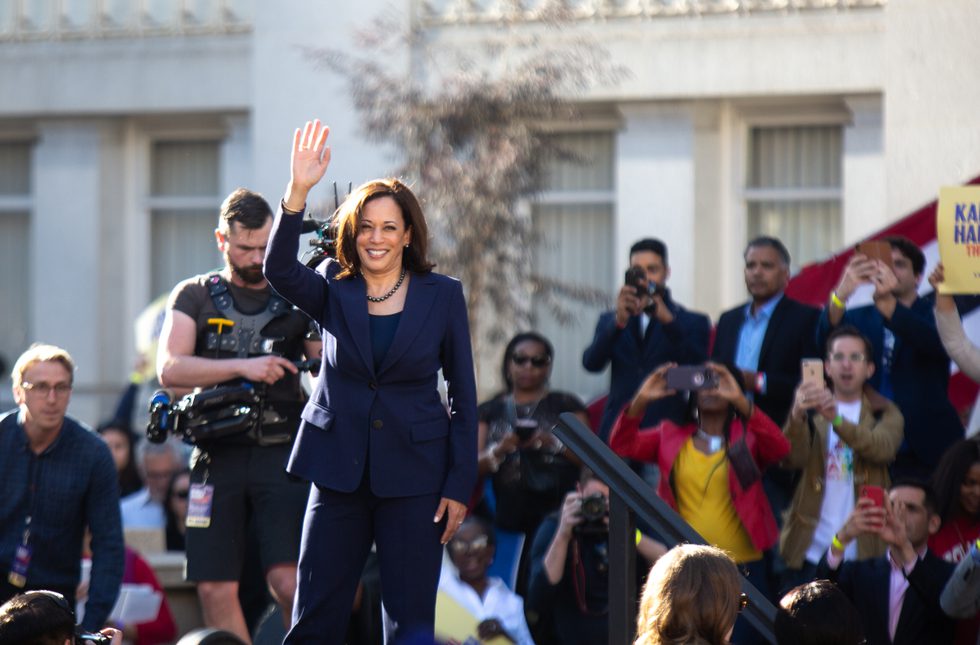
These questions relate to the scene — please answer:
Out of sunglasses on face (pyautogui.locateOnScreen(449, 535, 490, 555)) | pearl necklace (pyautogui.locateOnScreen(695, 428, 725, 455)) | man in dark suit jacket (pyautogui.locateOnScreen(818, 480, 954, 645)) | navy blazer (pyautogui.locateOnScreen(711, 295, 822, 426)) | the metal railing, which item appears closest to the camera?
the metal railing

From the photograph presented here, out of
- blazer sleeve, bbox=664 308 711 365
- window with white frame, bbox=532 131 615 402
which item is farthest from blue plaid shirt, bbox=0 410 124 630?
window with white frame, bbox=532 131 615 402

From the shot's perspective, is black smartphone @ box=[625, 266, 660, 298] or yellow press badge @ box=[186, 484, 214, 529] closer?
yellow press badge @ box=[186, 484, 214, 529]

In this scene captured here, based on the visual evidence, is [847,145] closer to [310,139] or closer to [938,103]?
[938,103]

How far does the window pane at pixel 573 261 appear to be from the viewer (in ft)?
51.3

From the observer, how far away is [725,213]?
15219 millimetres

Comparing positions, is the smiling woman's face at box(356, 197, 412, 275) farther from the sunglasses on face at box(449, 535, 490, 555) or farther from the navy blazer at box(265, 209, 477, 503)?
the sunglasses on face at box(449, 535, 490, 555)

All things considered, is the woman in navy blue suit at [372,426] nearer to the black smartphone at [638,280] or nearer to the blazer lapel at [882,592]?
the blazer lapel at [882,592]

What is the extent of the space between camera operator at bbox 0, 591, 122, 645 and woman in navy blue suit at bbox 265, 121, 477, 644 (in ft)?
2.52

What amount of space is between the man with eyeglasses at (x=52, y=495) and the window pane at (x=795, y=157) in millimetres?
9190

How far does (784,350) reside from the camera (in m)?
8.20

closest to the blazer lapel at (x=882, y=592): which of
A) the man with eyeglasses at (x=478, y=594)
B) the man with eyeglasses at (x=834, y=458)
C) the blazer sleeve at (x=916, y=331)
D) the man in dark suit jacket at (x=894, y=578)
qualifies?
the man in dark suit jacket at (x=894, y=578)

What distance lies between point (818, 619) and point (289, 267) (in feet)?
6.39

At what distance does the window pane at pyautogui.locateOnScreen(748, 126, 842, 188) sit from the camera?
1509 centimetres

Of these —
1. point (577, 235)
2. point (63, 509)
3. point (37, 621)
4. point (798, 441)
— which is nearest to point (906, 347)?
point (798, 441)
